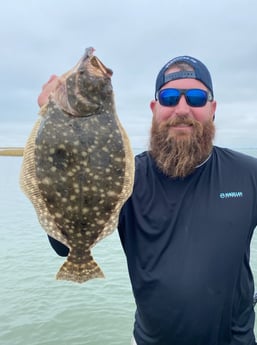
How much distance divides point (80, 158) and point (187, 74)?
4.81 ft

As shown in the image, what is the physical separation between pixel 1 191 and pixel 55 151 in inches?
1143

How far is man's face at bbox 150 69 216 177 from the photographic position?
3.15m

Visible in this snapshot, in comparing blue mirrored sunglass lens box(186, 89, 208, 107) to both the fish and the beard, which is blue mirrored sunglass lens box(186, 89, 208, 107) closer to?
the beard

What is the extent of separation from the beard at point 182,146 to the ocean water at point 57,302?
5116 millimetres

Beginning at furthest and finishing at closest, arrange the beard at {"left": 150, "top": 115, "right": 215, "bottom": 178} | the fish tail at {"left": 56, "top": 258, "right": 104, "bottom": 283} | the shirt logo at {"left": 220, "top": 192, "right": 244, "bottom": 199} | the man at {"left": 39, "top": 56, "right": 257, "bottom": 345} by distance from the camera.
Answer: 1. the beard at {"left": 150, "top": 115, "right": 215, "bottom": 178}
2. the shirt logo at {"left": 220, "top": 192, "right": 244, "bottom": 199}
3. the man at {"left": 39, "top": 56, "right": 257, "bottom": 345}
4. the fish tail at {"left": 56, "top": 258, "right": 104, "bottom": 283}

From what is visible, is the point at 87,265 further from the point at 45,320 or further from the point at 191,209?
the point at 45,320

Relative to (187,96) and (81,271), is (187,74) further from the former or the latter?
(81,271)

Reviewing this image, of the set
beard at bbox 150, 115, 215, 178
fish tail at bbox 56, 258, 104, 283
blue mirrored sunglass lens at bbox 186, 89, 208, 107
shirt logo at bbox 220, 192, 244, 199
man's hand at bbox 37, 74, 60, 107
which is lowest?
fish tail at bbox 56, 258, 104, 283

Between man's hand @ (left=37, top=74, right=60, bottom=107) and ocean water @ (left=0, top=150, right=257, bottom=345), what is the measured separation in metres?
5.96

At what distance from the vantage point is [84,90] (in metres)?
2.22

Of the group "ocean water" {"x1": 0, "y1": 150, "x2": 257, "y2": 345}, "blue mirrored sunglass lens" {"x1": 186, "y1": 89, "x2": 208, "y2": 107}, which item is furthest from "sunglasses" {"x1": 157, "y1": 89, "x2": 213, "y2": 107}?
"ocean water" {"x1": 0, "y1": 150, "x2": 257, "y2": 345}

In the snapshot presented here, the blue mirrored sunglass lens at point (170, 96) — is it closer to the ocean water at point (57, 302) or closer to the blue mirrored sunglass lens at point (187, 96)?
the blue mirrored sunglass lens at point (187, 96)

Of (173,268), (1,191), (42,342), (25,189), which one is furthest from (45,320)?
(1,191)

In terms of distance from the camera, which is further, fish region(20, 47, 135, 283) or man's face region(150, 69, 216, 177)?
man's face region(150, 69, 216, 177)
